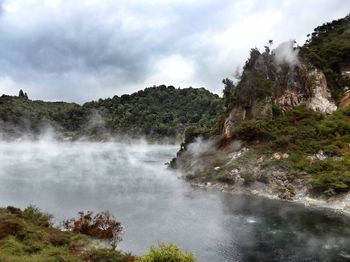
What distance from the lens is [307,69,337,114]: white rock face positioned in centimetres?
12094

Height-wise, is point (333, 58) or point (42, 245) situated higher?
point (333, 58)

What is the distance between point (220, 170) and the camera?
106 metres

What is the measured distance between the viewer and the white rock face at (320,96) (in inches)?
4761

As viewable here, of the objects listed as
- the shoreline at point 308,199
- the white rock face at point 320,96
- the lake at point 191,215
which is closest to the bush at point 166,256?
the lake at point 191,215

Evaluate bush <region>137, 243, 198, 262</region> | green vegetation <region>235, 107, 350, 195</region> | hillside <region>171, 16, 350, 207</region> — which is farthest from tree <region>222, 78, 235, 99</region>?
bush <region>137, 243, 198, 262</region>

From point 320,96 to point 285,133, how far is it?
23732 millimetres

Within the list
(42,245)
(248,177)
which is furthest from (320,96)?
(42,245)

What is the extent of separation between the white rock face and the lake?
44.9 m

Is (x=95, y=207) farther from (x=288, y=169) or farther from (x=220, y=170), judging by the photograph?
(x=288, y=169)

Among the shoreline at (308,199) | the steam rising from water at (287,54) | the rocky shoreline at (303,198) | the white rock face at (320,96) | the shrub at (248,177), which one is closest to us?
the shoreline at (308,199)

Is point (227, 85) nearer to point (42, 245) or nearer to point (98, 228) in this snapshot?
point (98, 228)

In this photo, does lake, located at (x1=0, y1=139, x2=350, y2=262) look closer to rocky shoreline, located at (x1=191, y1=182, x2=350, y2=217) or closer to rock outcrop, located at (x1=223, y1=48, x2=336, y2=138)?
rocky shoreline, located at (x1=191, y1=182, x2=350, y2=217)

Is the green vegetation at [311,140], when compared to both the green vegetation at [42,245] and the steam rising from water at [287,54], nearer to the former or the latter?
the steam rising from water at [287,54]

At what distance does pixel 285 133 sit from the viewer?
109 meters
